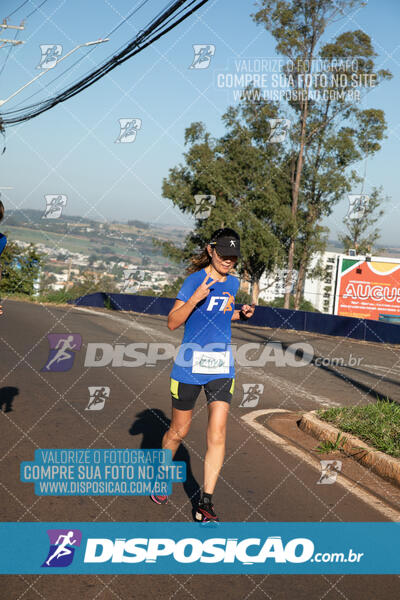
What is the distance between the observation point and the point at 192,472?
5.46 m

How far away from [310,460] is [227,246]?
284cm

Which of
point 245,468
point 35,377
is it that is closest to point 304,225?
point 35,377

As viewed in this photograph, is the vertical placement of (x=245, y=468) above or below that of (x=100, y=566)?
above

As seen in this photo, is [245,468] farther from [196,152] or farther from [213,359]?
[196,152]

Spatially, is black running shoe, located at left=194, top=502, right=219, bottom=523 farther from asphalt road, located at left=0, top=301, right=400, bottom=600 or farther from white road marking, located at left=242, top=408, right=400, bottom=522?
white road marking, located at left=242, top=408, right=400, bottom=522

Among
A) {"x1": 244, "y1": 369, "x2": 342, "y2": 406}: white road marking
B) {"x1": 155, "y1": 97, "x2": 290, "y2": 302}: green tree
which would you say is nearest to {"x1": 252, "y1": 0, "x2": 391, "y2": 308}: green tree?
{"x1": 155, "y1": 97, "x2": 290, "y2": 302}: green tree

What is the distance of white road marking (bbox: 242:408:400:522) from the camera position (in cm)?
484

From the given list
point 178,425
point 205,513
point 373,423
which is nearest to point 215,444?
point 178,425

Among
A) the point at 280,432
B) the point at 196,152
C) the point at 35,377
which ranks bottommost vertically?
the point at 35,377

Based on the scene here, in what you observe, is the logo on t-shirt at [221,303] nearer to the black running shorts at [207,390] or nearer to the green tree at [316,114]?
the black running shorts at [207,390]

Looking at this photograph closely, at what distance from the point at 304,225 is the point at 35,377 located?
4027 cm

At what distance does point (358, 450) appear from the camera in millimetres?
6262

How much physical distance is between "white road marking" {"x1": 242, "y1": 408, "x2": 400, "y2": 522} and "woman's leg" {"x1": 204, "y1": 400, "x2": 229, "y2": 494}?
56.4 inches

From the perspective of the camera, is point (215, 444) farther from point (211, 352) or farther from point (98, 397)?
point (98, 397)
